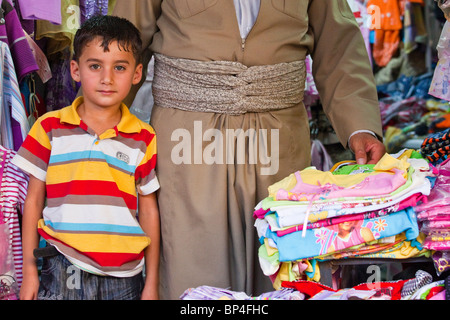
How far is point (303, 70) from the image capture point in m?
2.36

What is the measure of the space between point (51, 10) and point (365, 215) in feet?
5.47

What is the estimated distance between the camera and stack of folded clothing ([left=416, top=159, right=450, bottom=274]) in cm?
172

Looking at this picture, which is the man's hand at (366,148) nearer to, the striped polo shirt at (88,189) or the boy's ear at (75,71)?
the striped polo shirt at (88,189)

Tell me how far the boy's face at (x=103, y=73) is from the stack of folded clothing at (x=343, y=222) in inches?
26.3

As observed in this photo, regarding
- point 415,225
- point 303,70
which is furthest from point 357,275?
point 303,70

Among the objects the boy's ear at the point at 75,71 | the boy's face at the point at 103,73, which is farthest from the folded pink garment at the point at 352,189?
the boy's ear at the point at 75,71

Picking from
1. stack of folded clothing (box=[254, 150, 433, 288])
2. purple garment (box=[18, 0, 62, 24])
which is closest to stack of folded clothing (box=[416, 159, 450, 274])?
stack of folded clothing (box=[254, 150, 433, 288])

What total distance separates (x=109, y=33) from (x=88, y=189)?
20.8 inches

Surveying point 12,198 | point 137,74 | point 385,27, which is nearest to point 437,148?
point 137,74

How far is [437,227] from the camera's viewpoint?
1737mm

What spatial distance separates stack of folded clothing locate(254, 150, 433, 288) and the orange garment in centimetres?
308

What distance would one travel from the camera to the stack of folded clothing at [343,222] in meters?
1.74

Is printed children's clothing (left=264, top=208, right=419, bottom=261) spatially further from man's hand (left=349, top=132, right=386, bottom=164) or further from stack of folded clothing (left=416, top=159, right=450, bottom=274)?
man's hand (left=349, top=132, right=386, bottom=164)

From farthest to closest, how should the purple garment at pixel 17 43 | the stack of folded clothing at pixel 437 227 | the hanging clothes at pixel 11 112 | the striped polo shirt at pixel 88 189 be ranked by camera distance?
the purple garment at pixel 17 43, the hanging clothes at pixel 11 112, the striped polo shirt at pixel 88 189, the stack of folded clothing at pixel 437 227
